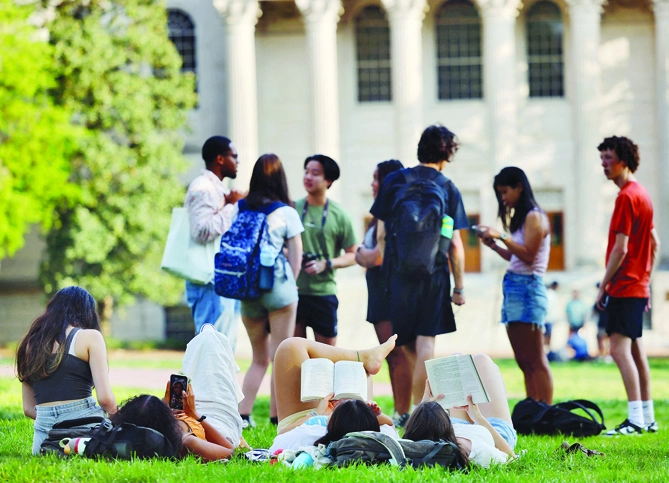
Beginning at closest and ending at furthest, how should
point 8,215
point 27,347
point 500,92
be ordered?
1. point 27,347
2. point 8,215
3. point 500,92

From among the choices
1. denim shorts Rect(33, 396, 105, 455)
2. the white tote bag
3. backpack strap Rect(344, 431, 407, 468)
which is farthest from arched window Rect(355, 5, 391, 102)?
backpack strap Rect(344, 431, 407, 468)

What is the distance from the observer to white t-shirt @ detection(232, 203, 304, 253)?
8.67 m

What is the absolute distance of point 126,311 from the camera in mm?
33938

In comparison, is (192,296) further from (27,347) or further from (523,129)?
(523,129)

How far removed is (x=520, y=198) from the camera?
9.52 m

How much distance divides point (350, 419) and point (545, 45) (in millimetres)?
29197

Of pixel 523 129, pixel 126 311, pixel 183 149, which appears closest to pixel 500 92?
pixel 523 129

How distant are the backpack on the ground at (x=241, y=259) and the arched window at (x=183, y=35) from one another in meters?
26.0

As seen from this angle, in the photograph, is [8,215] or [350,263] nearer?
[350,263]

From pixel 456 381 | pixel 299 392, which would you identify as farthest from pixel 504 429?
pixel 299 392

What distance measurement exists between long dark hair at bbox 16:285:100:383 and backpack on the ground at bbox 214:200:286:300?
2008 mm

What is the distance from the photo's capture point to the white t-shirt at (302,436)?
252 inches

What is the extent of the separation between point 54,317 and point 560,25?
95.5 ft

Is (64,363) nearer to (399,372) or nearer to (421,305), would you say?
(421,305)
